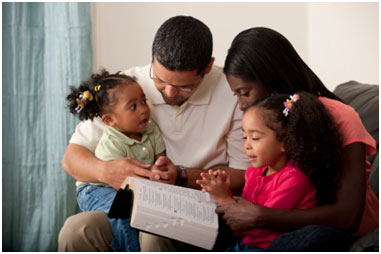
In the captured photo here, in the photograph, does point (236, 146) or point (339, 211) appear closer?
point (339, 211)

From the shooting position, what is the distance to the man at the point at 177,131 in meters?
1.58

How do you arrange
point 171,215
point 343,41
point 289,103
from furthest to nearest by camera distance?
1. point 343,41
2. point 289,103
3. point 171,215

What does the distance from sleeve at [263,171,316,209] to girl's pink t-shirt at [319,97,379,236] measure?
180 millimetres

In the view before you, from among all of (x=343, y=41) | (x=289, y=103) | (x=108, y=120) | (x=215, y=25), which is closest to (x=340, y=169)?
(x=289, y=103)

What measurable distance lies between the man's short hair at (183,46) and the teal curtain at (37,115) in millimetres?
1084

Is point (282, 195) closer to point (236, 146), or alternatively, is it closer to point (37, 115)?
point (236, 146)

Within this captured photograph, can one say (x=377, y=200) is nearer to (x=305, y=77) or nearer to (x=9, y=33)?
(x=305, y=77)

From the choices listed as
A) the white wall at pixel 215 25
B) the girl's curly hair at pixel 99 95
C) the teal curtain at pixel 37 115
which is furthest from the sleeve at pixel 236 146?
the teal curtain at pixel 37 115

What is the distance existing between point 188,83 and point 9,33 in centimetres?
143

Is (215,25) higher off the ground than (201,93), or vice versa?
(215,25)

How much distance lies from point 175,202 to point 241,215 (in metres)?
0.21

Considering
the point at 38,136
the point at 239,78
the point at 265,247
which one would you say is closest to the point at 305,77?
the point at 239,78

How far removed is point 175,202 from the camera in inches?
53.5

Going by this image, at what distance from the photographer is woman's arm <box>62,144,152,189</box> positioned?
1671mm
